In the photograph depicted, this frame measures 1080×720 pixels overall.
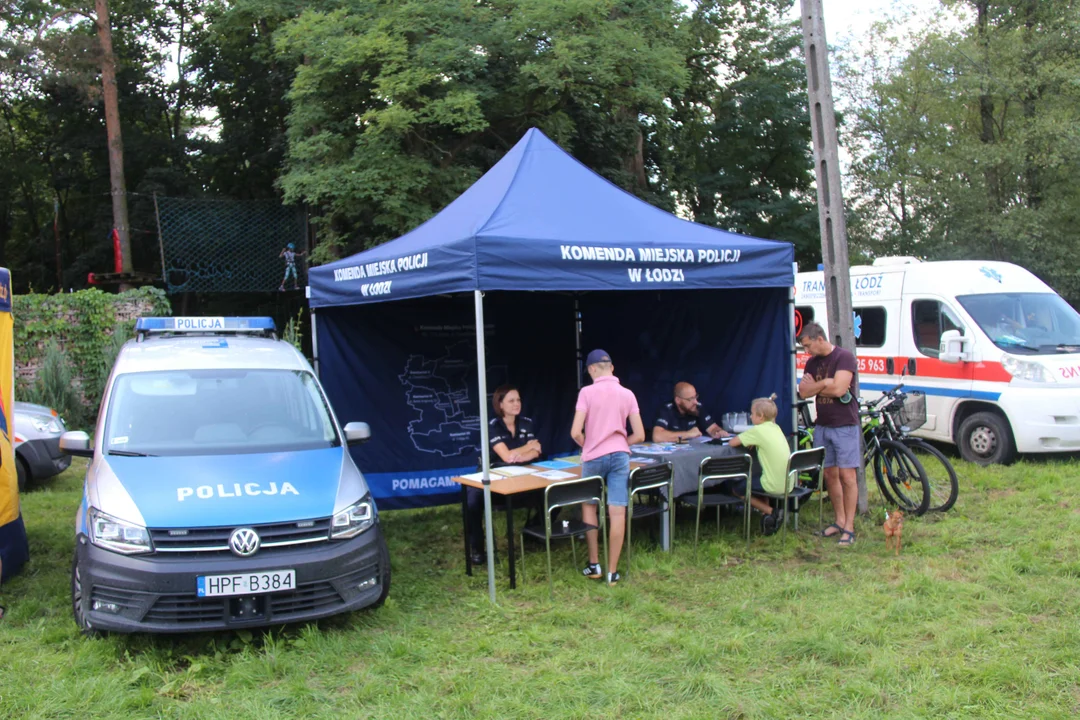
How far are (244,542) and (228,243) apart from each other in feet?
47.1

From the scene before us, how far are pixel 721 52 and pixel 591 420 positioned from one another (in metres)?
21.7

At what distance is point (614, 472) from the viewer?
231 inches

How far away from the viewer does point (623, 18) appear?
56.2 feet

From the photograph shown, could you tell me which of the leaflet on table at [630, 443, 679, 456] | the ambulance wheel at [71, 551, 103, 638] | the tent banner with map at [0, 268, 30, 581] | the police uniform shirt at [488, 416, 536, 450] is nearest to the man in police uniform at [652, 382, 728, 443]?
the leaflet on table at [630, 443, 679, 456]

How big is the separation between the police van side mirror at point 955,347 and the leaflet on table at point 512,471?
548 cm

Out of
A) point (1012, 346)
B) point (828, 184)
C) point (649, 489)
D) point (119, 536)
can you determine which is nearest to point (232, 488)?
point (119, 536)

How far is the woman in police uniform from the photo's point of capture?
6523 millimetres

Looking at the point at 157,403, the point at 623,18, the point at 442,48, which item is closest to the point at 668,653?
the point at 157,403

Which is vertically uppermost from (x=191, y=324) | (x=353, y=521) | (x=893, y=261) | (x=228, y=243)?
(x=228, y=243)

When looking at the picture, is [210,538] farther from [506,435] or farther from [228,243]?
[228,243]

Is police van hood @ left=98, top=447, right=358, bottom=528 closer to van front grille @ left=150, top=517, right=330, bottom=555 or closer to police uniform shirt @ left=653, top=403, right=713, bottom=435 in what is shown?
van front grille @ left=150, top=517, right=330, bottom=555

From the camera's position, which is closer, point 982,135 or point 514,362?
point 514,362

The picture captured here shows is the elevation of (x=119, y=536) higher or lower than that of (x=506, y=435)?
lower

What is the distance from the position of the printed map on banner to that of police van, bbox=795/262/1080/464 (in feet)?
16.7
